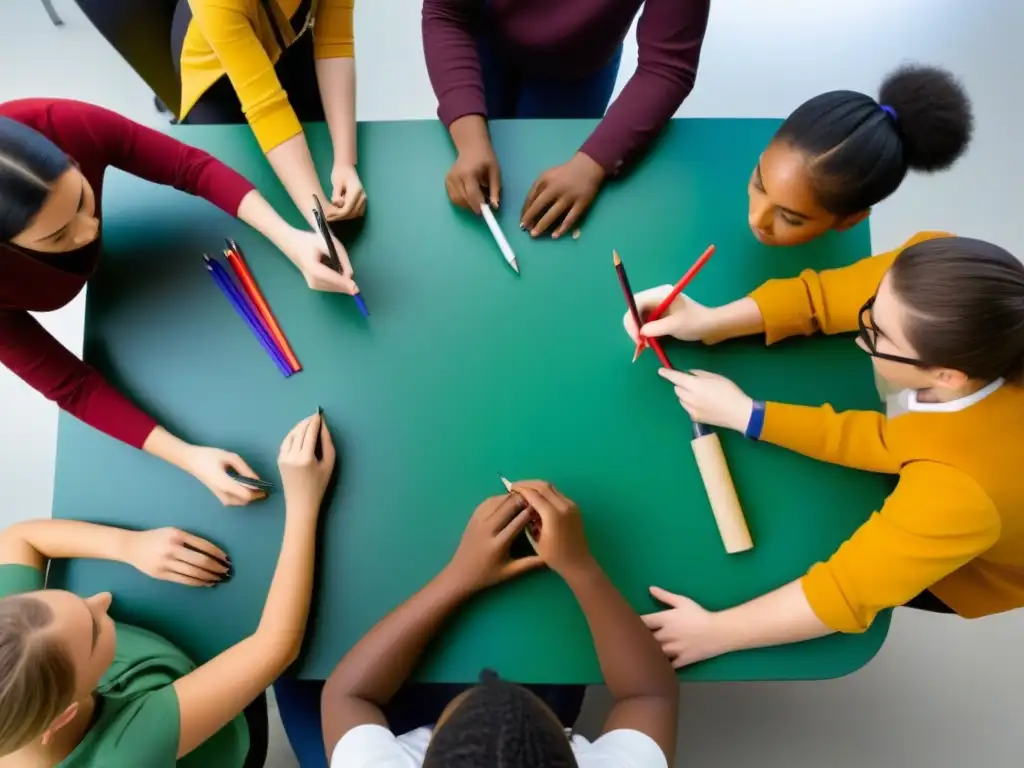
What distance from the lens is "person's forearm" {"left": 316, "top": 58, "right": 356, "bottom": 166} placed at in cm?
86

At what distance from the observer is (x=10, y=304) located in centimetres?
75

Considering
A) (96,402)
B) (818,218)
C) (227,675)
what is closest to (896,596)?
(818,218)

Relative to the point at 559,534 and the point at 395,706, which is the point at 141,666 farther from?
the point at 559,534

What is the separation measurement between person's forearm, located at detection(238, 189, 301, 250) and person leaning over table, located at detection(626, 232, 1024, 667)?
0.43 m

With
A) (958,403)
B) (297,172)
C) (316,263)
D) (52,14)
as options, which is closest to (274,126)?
(297,172)

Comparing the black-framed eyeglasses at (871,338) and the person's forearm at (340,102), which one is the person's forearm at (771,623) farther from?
the person's forearm at (340,102)

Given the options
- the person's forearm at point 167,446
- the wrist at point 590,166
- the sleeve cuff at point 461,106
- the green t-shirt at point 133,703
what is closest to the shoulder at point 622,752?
the green t-shirt at point 133,703

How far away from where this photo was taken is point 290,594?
2.27ft

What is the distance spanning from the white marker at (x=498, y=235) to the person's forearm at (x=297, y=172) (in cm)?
20

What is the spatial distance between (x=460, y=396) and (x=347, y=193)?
0.28 meters

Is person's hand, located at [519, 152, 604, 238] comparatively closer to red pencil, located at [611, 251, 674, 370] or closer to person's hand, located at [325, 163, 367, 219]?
red pencil, located at [611, 251, 674, 370]

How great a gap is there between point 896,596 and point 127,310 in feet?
2.96

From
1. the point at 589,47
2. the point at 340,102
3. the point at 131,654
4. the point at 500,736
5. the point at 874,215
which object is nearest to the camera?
the point at 500,736

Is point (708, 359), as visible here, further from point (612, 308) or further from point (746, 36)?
point (746, 36)
